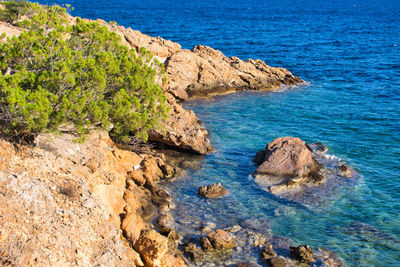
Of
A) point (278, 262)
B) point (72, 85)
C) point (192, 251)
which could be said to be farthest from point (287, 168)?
point (72, 85)

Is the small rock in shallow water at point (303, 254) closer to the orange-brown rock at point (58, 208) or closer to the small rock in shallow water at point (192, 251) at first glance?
the small rock in shallow water at point (192, 251)

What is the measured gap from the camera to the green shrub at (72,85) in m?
15.0

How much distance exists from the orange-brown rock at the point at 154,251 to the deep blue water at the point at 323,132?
4.58 m

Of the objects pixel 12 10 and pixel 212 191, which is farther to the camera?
pixel 12 10

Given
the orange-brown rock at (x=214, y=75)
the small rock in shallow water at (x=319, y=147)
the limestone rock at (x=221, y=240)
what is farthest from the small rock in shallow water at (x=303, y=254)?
the orange-brown rock at (x=214, y=75)

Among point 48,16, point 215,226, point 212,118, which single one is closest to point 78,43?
point 48,16

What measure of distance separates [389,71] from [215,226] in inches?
1718

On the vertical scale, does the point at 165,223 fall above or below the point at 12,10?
below


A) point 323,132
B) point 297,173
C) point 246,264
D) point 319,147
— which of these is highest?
point 323,132

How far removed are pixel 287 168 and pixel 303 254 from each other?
26.3 ft

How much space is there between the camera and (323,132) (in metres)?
32.8

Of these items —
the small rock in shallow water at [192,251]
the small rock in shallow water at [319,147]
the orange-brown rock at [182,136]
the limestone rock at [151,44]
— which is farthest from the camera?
the limestone rock at [151,44]

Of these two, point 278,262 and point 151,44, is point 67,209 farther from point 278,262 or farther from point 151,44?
point 151,44

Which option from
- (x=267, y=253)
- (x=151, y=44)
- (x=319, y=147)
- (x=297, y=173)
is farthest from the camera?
(x=151, y=44)
